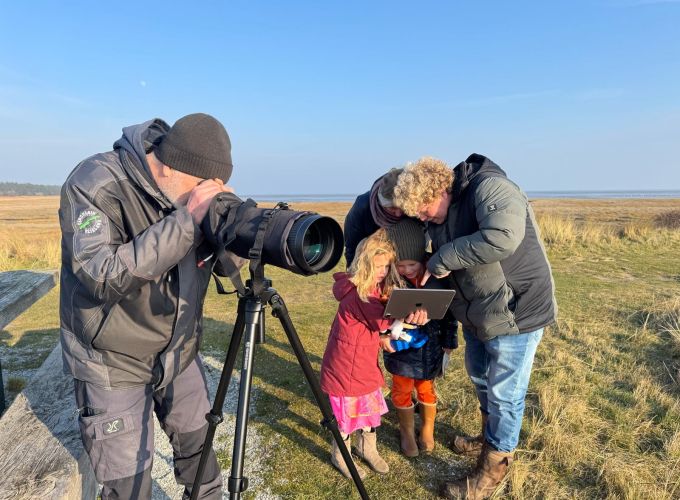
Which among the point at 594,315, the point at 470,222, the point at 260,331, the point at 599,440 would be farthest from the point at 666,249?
the point at 260,331

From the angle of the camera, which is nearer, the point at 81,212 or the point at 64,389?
the point at 81,212

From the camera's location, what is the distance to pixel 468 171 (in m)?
2.47

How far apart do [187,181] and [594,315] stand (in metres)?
5.86

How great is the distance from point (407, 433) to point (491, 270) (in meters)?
1.37

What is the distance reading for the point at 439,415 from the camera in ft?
11.7

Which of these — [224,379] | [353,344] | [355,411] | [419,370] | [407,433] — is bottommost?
[407,433]

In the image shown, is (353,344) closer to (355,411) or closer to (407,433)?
(355,411)

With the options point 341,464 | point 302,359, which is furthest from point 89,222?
point 341,464

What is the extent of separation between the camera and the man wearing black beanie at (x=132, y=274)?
1.59 metres

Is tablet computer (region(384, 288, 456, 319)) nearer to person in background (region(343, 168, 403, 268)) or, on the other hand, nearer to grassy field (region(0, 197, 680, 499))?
person in background (region(343, 168, 403, 268))

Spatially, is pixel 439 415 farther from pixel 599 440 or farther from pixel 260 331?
pixel 260 331

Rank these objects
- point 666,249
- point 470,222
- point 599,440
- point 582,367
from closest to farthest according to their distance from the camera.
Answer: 1. point 470,222
2. point 599,440
3. point 582,367
4. point 666,249

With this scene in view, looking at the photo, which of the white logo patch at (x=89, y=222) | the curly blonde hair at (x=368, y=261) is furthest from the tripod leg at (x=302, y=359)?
the curly blonde hair at (x=368, y=261)

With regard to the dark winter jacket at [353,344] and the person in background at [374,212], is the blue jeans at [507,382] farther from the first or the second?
the person in background at [374,212]
